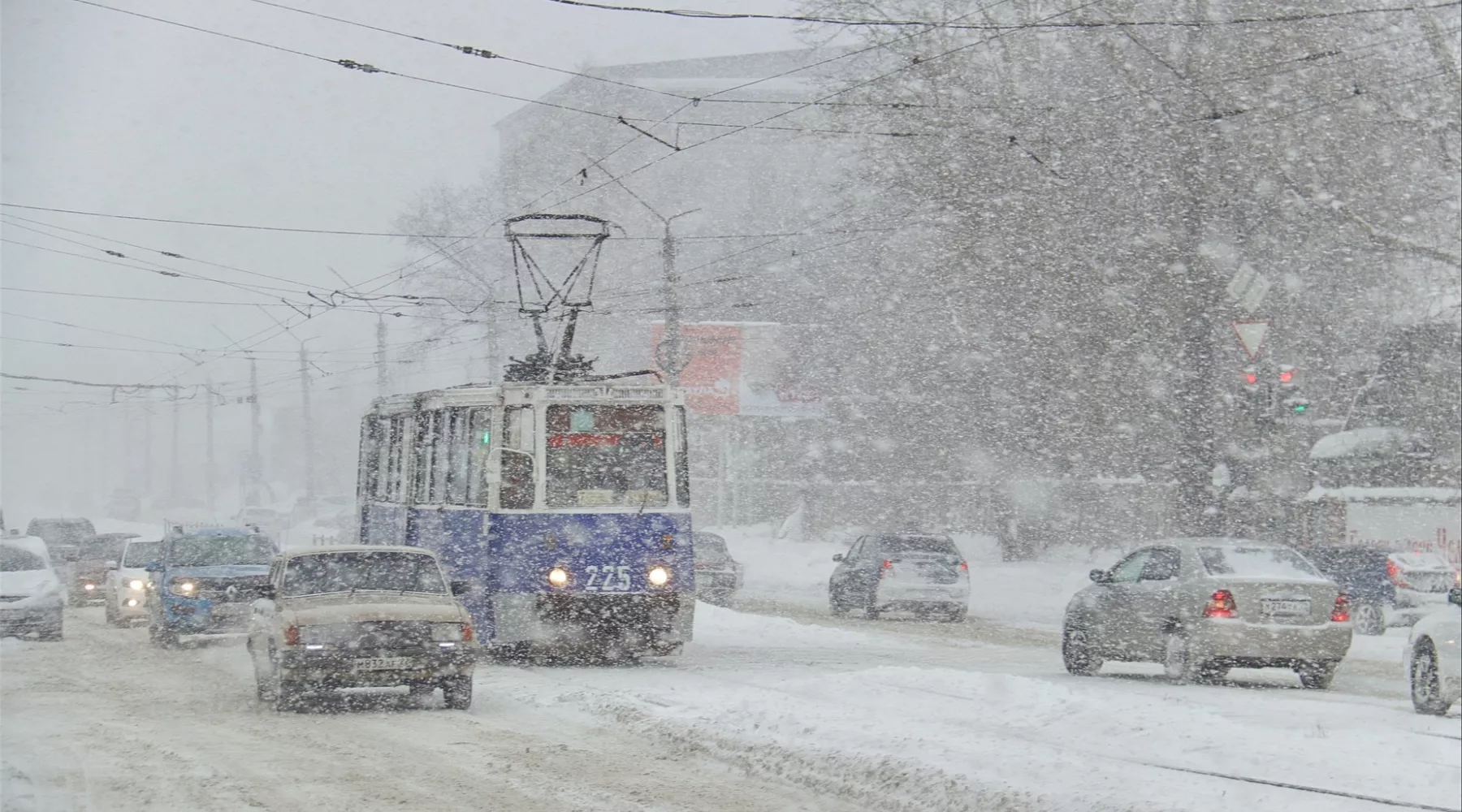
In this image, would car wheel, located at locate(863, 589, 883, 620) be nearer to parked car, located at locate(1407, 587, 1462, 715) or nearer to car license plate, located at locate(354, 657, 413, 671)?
parked car, located at locate(1407, 587, 1462, 715)

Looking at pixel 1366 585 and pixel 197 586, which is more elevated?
pixel 197 586

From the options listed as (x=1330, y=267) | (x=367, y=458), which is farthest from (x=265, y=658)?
(x=1330, y=267)

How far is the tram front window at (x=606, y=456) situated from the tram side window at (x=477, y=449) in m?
0.72

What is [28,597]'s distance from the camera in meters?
22.4

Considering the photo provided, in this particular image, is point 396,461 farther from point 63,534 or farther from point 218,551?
point 63,534

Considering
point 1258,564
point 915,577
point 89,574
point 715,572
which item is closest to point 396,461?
point 915,577

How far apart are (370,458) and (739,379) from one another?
28.9 m

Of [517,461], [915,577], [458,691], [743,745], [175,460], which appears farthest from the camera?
[175,460]

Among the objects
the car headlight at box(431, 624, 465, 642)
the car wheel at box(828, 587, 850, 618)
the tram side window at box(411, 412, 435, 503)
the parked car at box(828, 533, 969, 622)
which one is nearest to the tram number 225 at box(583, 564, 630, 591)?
the tram side window at box(411, 412, 435, 503)

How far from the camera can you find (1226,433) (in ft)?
102

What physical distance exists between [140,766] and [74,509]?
315ft

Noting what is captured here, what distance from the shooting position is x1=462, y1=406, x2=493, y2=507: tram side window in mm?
17609

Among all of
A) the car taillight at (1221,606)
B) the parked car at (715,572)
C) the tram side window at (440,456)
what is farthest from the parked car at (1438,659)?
the parked car at (715,572)

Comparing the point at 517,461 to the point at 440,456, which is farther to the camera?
the point at 440,456
